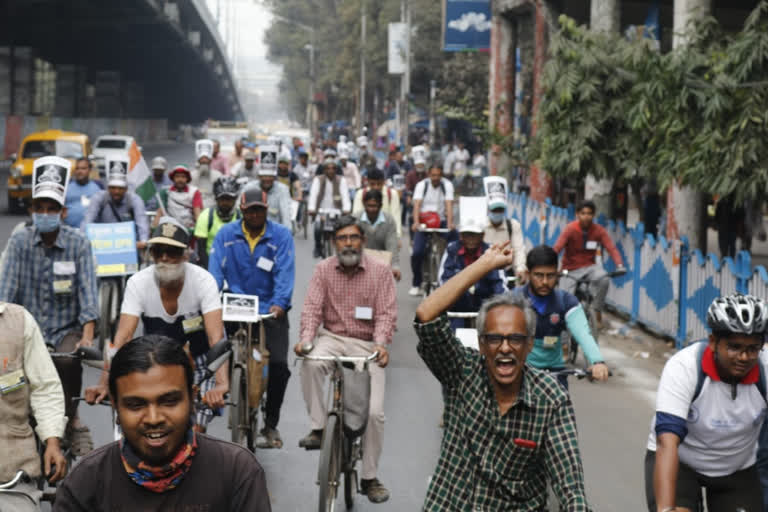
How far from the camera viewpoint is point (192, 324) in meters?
6.61

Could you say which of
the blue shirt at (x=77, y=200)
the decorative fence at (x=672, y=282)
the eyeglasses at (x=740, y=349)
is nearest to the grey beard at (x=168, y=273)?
the eyeglasses at (x=740, y=349)

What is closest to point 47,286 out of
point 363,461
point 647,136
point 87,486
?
point 363,461

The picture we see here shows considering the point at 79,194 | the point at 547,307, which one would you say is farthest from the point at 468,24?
the point at 547,307

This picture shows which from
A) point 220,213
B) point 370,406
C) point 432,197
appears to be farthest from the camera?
point 432,197

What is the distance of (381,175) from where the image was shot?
43.4ft

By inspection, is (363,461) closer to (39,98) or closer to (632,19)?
(632,19)

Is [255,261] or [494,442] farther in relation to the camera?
[255,261]

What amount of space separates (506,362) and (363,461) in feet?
10.6

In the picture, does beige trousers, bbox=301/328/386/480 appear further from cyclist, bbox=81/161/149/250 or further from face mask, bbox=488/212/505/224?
cyclist, bbox=81/161/149/250

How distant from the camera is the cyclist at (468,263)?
29.9 feet

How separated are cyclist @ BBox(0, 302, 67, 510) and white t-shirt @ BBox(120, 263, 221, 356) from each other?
171 centimetres

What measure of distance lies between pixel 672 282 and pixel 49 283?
782 centimetres

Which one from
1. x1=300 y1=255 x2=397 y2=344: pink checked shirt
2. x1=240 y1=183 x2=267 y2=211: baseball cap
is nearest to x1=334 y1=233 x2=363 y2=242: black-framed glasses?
x1=300 y1=255 x2=397 y2=344: pink checked shirt

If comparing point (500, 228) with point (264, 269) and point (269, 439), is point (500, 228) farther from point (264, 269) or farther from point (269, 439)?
point (269, 439)
